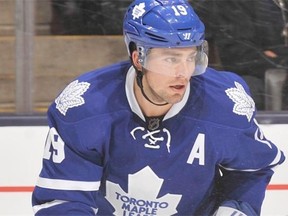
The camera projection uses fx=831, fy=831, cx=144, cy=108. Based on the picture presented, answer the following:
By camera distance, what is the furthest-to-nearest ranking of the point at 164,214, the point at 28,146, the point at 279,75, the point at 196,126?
1. the point at 279,75
2. the point at 28,146
3. the point at 164,214
4. the point at 196,126

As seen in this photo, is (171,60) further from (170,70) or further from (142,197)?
(142,197)

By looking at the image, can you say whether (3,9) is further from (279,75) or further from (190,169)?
(190,169)

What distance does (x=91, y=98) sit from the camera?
7.95 ft

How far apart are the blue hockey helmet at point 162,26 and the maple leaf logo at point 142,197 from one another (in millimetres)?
362

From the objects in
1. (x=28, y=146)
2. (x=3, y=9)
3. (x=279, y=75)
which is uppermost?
(x=3, y=9)

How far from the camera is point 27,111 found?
3785 mm

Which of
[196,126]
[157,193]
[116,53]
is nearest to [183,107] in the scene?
[196,126]

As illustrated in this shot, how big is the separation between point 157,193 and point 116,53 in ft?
4.52

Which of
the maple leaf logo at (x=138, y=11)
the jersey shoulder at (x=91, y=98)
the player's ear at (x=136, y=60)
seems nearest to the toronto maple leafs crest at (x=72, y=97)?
the jersey shoulder at (x=91, y=98)

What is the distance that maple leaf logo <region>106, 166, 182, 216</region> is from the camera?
2.47m

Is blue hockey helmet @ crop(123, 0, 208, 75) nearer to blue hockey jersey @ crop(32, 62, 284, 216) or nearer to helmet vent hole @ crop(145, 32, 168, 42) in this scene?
helmet vent hole @ crop(145, 32, 168, 42)

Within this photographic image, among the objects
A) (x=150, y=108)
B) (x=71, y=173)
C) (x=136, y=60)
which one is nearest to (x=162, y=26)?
(x=136, y=60)

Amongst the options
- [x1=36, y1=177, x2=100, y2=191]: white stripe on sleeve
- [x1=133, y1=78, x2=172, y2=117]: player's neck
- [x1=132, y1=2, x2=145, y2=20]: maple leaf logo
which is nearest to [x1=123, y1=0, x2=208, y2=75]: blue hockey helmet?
[x1=132, y1=2, x2=145, y2=20]: maple leaf logo

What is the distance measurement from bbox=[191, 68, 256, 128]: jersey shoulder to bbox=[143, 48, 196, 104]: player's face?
0.11m
